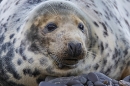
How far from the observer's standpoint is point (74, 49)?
3.88 metres

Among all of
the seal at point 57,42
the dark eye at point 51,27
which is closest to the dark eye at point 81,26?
the seal at point 57,42

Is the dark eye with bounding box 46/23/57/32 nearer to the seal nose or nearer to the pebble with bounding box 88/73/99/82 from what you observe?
the seal nose

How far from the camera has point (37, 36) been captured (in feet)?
14.0

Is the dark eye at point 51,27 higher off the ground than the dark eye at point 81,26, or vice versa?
the dark eye at point 51,27

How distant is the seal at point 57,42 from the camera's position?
4094 mm

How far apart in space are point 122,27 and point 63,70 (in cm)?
124

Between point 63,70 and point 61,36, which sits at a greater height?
point 61,36

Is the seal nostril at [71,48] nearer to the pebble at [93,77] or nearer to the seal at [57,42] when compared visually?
the seal at [57,42]

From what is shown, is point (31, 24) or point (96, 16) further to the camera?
point (96, 16)

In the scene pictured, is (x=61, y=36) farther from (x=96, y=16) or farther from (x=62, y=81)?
(x=96, y=16)

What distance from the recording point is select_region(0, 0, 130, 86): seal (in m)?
4.09

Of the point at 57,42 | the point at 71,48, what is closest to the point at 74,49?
the point at 71,48

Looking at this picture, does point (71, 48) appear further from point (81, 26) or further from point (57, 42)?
point (81, 26)

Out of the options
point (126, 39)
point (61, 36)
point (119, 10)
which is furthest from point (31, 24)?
point (119, 10)
